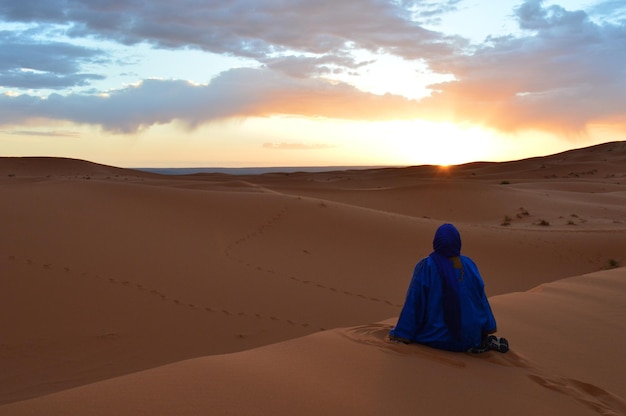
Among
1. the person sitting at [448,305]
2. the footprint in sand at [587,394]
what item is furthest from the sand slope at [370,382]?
the person sitting at [448,305]

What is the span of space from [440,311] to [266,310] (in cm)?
400

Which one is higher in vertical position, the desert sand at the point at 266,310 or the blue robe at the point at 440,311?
the blue robe at the point at 440,311

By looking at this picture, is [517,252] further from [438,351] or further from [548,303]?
[438,351]

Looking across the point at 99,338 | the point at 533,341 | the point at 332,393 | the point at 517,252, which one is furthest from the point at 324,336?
the point at 517,252

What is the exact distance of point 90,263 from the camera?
9039 mm

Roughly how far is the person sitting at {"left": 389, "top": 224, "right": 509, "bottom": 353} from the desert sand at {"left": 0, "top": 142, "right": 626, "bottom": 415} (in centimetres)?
16

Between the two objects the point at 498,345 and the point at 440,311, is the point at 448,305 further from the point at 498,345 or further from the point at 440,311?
the point at 498,345

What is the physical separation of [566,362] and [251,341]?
3.82m

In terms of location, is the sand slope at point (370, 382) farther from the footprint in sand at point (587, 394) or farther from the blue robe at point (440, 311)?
the blue robe at point (440, 311)

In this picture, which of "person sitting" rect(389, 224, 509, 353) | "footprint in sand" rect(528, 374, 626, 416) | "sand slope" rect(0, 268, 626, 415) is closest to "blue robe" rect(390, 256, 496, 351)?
"person sitting" rect(389, 224, 509, 353)

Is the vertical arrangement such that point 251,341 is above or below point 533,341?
below

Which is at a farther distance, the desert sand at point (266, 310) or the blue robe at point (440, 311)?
the blue robe at point (440, 311)

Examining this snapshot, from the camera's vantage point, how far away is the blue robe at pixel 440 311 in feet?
15.9

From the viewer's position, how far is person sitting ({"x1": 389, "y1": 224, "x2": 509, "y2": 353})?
4.82 m
